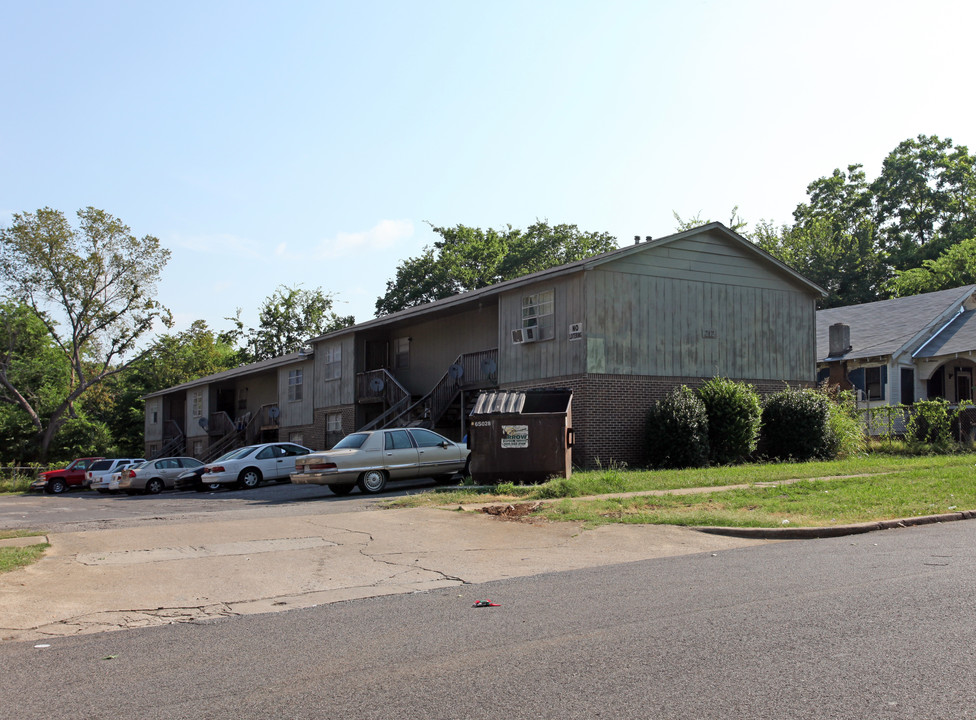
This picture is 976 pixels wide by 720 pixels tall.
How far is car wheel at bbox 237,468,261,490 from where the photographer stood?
2603cm

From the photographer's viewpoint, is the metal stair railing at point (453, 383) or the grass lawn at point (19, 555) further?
the metal stair railing at point (453, 383)

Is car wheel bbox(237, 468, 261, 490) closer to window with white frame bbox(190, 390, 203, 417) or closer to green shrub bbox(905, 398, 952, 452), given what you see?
green shrub bbox(905, 398, 952, 452)

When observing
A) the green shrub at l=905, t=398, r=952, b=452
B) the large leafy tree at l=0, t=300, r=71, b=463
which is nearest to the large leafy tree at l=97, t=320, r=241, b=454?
the large leafy tree at l=0, t=300, r=71, b=463

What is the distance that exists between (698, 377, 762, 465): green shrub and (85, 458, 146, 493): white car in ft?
69.9

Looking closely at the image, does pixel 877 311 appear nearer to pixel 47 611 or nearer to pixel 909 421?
pixel 909 421


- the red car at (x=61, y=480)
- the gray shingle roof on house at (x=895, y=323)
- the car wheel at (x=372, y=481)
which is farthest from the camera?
the red car at (x=61, y=480)

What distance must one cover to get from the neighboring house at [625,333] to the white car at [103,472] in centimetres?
1116

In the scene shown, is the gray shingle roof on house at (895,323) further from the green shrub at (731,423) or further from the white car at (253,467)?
the white car at (253,467)

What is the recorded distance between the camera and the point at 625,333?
23422mm

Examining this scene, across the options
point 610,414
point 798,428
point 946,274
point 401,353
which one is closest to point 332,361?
point 401,353

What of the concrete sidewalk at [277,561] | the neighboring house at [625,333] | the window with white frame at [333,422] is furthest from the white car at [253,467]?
the concrete sidewalk at [277,561]

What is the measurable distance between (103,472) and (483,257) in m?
32.0

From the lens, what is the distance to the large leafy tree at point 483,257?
59.3 m

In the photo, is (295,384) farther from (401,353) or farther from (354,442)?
(354,442)
